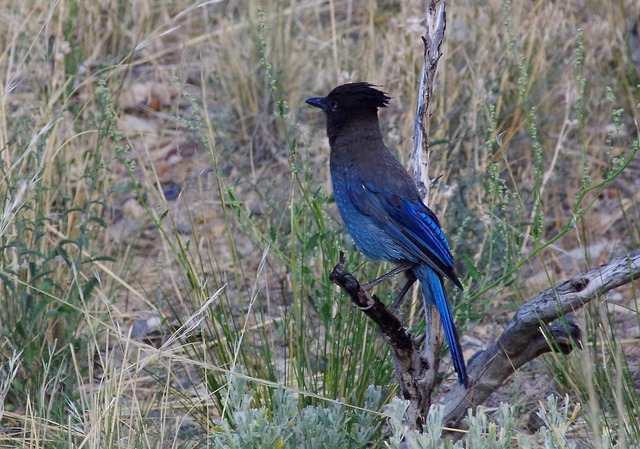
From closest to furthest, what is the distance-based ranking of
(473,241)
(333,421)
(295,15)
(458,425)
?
(333,421), (458,425), (473,241), (295,15)

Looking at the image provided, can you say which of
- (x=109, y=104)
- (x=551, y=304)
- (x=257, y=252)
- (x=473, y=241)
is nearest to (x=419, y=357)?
(x=551, y=304)

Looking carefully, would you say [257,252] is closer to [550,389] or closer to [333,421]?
[550,389]

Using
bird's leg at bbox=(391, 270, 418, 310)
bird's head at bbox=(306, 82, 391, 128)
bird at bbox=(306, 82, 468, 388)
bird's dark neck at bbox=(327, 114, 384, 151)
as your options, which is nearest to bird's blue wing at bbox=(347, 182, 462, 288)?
bird at bbox=(306, 82, 468, 388)

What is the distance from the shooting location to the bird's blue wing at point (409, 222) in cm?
386

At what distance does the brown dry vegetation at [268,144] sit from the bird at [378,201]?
20 centimetres

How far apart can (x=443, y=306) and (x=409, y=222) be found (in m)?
0.52

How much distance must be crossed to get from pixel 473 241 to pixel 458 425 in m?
1.77

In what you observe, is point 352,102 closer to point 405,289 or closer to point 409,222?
point 409,222

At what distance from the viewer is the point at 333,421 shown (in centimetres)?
330

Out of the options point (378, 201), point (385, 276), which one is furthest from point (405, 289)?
point (378, 201)

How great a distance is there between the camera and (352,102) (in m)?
4.39

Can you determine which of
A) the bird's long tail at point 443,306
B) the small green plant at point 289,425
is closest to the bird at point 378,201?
the bird's long tail at point 443,306

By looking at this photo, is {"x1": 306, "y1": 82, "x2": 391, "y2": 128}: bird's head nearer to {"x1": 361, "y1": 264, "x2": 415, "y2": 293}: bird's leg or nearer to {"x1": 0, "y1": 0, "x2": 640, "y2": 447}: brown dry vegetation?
{"x1": 0, "y1": 0, "x2": 640, "y2": 447}: brown dry vegetation

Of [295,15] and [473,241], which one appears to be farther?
[295,15]
